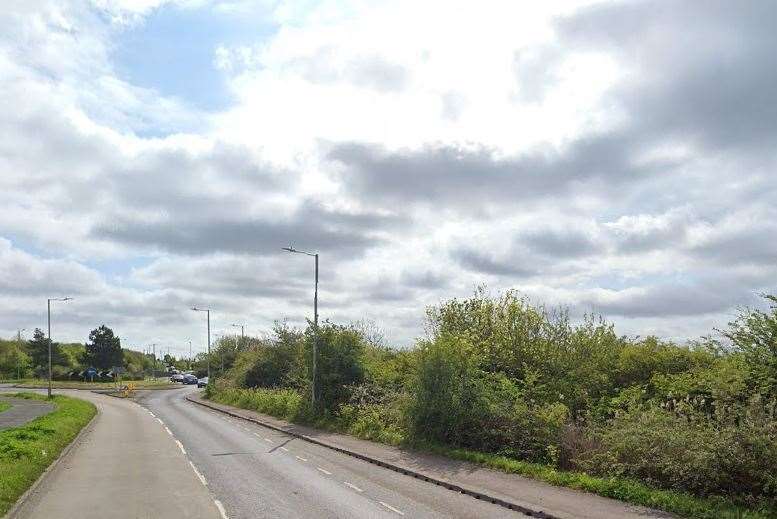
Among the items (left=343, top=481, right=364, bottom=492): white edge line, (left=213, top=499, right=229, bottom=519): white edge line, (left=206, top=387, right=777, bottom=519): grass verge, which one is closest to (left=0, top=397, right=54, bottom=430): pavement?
(left=206, top=387, right=777, bottom=519): grass verge

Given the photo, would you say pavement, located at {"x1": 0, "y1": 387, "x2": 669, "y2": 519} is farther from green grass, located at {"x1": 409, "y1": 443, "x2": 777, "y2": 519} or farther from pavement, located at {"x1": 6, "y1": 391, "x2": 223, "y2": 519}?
green grass, located at {"x1": 409, "y1": 443, "x2": 777, "y2": 519}

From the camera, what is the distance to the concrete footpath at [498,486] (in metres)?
12.8

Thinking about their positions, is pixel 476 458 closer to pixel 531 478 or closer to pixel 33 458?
pixel 531 478

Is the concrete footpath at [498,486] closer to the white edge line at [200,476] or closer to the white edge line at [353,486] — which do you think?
the white edge line at [353,486]

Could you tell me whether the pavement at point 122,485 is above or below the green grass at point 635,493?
below

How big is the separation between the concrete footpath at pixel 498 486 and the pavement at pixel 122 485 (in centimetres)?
538

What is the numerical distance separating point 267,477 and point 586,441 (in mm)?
7895

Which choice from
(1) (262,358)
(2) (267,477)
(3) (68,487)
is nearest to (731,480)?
(2) (267,477)

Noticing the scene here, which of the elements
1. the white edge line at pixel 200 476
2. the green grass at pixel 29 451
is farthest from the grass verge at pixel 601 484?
the green grass at pixel 29 451

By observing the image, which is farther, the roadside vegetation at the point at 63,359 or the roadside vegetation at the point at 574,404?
the roadside vegetation at the point at 63,359

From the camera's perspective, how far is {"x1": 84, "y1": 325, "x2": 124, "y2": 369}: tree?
128375 millimetres

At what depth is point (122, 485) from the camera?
1648 cm

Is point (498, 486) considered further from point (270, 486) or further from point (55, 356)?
point (55, 356)

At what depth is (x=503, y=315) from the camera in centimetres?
3591
